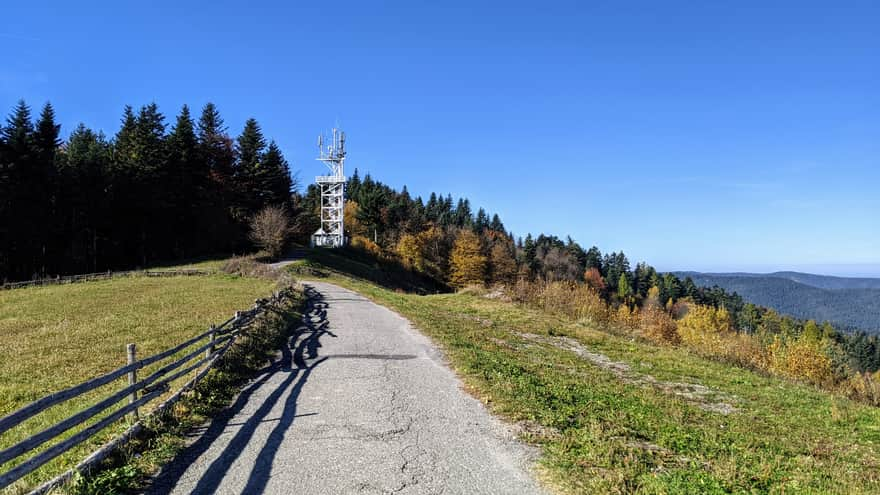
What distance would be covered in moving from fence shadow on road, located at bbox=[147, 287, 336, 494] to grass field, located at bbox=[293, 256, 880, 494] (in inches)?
151

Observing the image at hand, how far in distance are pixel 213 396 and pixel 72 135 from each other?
71.7 metres

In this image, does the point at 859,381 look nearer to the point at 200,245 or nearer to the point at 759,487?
the point at 759,487

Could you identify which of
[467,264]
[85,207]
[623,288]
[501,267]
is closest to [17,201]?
[85,207]

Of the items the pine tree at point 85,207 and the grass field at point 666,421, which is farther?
the pine tree at point 85,207

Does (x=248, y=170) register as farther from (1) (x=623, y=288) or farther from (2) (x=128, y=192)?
(1) (x=623, y=288)

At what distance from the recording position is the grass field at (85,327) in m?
10.6

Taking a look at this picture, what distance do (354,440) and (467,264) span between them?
272 ft

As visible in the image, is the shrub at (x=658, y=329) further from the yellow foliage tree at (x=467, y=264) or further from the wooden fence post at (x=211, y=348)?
the yellow foliage tree at (x=467, y=264)

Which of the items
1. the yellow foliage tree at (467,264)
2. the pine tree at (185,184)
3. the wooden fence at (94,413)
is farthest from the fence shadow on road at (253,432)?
the yellow foliage tree at (467,264)

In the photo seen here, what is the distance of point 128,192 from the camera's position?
4978 cm

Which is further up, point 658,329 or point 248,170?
point 248,170

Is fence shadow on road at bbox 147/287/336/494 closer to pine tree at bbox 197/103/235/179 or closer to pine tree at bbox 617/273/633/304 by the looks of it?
pine tree at bbox 197/103/235/179

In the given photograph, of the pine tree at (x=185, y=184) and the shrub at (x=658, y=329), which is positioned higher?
the pine tree at (x=185, y=184)

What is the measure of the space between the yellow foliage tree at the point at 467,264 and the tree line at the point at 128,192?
36149 mm
